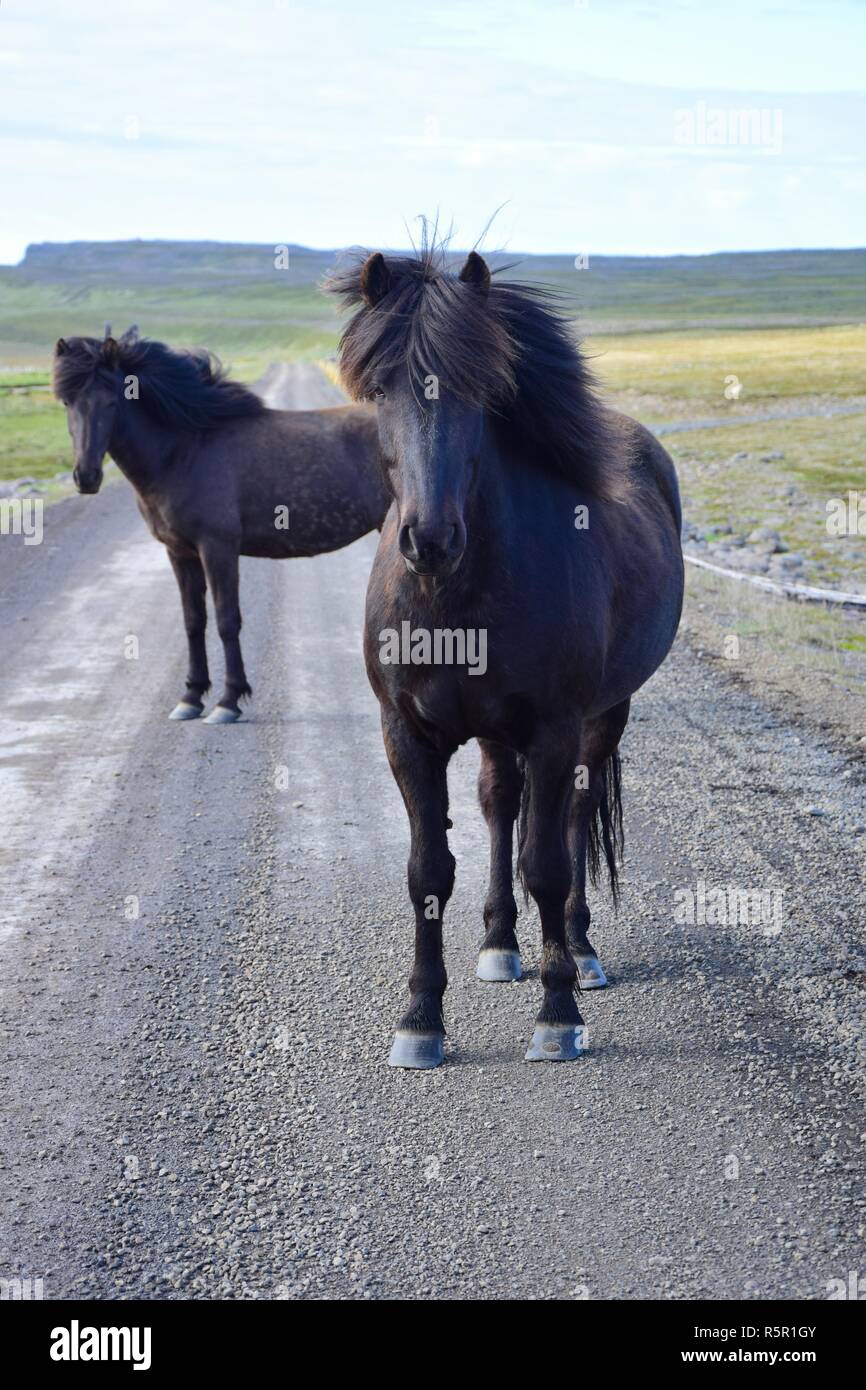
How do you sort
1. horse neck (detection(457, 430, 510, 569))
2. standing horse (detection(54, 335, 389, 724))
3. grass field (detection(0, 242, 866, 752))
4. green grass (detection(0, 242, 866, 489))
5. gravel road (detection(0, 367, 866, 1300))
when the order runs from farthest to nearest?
green grass (detection(0, 242, 866, 489)), grass field (detection(0, 242, 866, 752)), standing horse (detection(54, 335, 389, 724)), horse neck (detection(457, 430, 510, 569)), gravel road (detection(0, 367, 866, 1300))

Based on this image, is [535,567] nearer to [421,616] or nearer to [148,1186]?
[421,616]

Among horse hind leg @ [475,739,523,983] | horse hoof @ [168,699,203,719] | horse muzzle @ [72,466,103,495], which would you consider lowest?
horse hoof @ [168,699,203,719]

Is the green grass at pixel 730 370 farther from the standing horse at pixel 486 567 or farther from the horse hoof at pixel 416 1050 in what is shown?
the horse hoof at pixel 416 1050

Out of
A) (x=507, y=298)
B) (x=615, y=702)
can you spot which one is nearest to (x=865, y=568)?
(x=615, y=702)

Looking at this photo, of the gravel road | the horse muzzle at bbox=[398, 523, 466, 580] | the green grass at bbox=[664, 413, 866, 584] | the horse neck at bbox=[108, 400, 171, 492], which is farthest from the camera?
the green grass at bbox=[664, 413, 866, 584]

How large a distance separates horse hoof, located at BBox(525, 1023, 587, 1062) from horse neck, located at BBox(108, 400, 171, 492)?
21.6ft

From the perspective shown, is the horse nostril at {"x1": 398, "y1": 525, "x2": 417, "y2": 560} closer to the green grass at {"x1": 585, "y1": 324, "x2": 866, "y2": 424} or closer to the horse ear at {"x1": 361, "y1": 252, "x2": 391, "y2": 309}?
the horse ear at {"x1": 361, "y1": 252, "x2": 391, "y2": 309}

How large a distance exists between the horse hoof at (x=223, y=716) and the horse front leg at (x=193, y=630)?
7.7 inches

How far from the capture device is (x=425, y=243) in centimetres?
462

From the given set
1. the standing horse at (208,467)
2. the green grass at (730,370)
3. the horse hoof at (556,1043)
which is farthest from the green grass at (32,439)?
the horse hoof at (556,1043)

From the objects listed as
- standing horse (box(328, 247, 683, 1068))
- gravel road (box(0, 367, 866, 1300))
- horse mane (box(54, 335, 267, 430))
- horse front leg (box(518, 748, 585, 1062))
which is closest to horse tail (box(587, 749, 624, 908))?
gravel road (box(0, 367, 866, 1300))

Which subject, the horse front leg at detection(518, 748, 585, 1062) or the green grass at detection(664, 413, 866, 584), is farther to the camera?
the green grass at detection(664, 413, 866, 584)

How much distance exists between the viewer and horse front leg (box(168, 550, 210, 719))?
982 centimetres

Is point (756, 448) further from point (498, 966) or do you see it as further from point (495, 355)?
point (495, 355)
